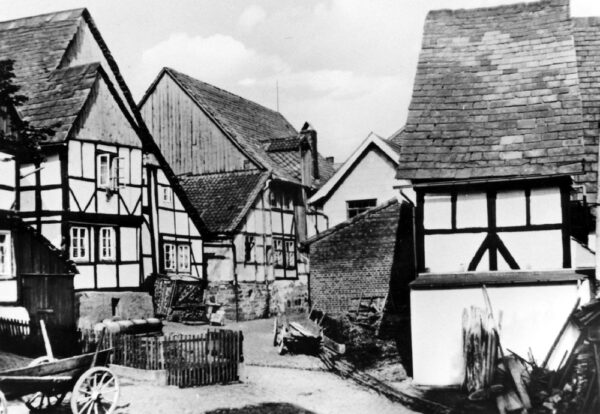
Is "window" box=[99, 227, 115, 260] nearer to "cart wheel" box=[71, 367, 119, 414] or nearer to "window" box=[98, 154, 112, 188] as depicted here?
→ "window" box=[98, 154, 112, 188]

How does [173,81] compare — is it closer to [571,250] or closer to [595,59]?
[595,59]

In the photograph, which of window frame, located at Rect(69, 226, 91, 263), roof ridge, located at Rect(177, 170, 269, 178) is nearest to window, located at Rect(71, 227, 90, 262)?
window frame, located at Rect(69, 226, 91, 263)

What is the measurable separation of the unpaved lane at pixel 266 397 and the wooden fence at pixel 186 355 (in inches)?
13.1

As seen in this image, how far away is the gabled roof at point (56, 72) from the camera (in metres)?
20.1

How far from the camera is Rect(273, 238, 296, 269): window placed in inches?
1180

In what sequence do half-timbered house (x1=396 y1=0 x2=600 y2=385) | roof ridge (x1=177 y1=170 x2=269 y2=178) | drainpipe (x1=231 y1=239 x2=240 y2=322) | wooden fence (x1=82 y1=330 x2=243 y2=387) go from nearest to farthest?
half-timbered house (x1=396 y1=0 x2=600 y2=385), wooden fence (x1=82 y1=330 x2=243 y2=387), drainpipe (x1=231 y1=239 x2=240 y2=322), roof ridge (x1=177 y1=170 x2=269 y2=178)

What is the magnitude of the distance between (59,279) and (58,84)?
6481 mm

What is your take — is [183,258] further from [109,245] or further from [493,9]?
[493,9]

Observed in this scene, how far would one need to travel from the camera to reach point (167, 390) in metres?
13.5

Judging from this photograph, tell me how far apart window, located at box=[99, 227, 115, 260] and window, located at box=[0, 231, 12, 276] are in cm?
538

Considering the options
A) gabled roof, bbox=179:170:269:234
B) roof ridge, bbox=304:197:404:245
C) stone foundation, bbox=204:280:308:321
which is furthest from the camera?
gabled roof, bbox=179:170:269:234

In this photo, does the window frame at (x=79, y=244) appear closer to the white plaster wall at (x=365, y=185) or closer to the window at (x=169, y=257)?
the window at (x=169, y=257)

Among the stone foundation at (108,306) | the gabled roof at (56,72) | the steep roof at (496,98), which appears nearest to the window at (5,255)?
the stone foundation at (108,306)

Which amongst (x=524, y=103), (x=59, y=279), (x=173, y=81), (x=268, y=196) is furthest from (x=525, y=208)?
(x=173, y=81)
